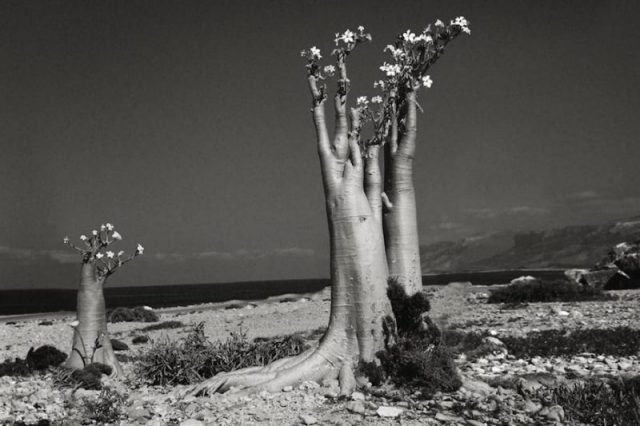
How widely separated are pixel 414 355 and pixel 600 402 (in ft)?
9.63

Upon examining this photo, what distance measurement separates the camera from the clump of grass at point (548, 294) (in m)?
29.5

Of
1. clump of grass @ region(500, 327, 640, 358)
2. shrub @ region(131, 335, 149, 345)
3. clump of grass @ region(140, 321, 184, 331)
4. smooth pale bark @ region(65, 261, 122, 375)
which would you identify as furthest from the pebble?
clump of grass @ region(140, 321, 184, 331)

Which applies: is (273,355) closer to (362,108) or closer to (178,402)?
(178,402)

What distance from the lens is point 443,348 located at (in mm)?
10836

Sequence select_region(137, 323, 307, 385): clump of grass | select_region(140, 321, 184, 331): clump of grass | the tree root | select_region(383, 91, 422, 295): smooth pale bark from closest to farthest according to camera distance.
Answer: the tree root < select_region(137, 323, 307, 385): clump of grass < select_region(383, 91, 422, 295): smooth pale bark < select_region(140, 321, 184, 331): clump of grass

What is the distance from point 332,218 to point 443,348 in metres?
3.03

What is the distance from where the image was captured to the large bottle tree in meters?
10.9

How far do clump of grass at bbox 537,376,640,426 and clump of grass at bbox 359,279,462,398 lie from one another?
1510 millimetres

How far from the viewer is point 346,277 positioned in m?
Answer: 11.4

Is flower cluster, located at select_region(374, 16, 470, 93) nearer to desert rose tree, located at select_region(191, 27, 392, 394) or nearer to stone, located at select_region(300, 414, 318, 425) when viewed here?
desert rose tree, located at select_region(191, 27, 392, 394)

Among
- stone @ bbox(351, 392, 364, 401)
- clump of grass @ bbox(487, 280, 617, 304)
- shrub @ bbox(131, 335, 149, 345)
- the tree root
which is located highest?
clump of grass @ bbox(487, 280, 617, 304)

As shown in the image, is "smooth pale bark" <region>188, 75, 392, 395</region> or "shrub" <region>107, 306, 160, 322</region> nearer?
"smooth pale bark" <region>188, 75, 392, 395</region>

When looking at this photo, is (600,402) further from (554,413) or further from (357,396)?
(357,396)

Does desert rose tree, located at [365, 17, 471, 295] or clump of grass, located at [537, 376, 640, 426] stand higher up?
desert rose tree, located at [365, 17, 471, 295]
